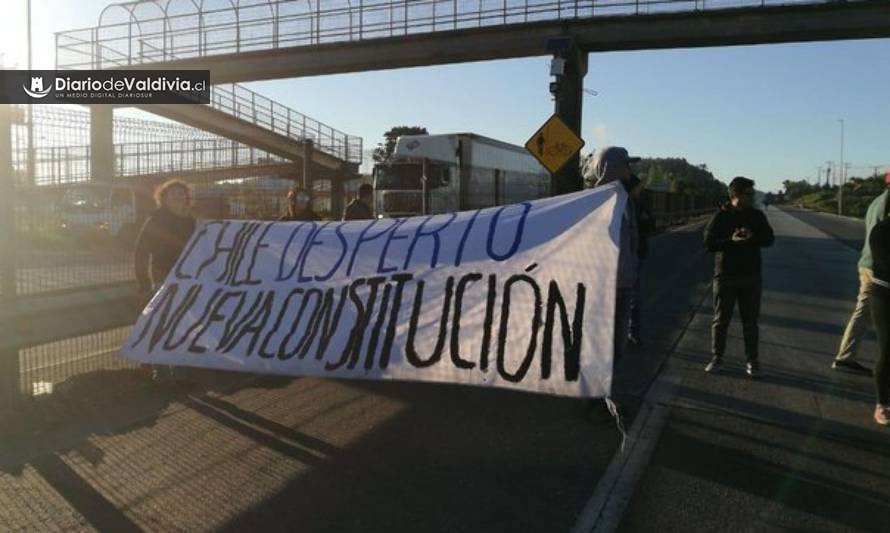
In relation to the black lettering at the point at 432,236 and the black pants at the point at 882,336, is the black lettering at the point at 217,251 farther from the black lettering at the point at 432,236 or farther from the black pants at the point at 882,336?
the black pants at the point at 882,336

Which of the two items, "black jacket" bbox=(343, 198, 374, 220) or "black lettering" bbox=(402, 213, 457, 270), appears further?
"black jacket" bbox=(343, 198, 374, 220)

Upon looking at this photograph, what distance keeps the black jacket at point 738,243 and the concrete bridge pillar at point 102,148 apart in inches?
923

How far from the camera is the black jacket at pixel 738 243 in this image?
6914mm

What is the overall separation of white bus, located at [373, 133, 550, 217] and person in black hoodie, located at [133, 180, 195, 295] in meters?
14.7

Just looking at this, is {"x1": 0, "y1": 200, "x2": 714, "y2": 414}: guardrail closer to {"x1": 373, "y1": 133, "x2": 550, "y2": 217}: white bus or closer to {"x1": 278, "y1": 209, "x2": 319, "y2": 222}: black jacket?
{"x1": 278, "y1": 209, "x2": 319, "y2": 222}: black jacket

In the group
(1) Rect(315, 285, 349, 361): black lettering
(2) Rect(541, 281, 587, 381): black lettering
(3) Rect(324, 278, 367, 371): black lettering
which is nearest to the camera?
(2) Rect(541, 281, 587, 381): black lettering

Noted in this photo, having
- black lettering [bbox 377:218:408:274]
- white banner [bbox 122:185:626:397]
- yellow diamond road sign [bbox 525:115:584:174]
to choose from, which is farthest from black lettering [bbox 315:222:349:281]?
yellow diamond road sign [bbox 525:115:584:174]

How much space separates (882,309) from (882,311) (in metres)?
0.02

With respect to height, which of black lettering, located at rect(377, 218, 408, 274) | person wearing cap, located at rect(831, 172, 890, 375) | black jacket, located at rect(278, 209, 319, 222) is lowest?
person wearing cap, located at rect(831, 172, 890, 375)

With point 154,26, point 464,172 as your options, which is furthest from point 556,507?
point 154,26

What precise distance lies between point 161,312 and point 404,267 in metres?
2.07

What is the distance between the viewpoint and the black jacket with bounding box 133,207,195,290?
6.71 metres

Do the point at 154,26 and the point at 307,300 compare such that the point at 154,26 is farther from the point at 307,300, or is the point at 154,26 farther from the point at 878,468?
the point at 878,468

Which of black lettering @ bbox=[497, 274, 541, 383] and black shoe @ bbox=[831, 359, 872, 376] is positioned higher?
black lettering @ bbox=[497, 274, 541, 383]
